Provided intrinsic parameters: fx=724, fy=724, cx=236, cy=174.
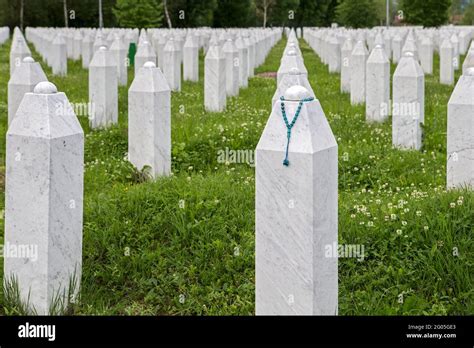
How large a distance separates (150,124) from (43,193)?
124 inches

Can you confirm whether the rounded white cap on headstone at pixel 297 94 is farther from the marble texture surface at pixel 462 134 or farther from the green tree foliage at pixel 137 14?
the green tree foliage at pixel 137 14

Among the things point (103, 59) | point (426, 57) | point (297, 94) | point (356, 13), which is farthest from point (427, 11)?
point (297, 94)

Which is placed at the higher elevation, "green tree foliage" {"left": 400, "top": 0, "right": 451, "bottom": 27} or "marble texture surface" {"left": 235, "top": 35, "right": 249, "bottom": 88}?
"green tree foliage" {"left": 400, "top": 0, "right": 451, "bottom": 27}

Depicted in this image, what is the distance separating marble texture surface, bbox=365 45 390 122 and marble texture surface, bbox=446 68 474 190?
3671mm

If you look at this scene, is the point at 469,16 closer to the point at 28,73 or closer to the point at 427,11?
the point at 427,11

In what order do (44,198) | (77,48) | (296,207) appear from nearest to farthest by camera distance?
(296,207), (44,198), (77,48)

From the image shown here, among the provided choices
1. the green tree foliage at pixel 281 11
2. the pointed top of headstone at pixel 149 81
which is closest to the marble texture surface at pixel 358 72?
the pointed top of headstone at pixel 149 81

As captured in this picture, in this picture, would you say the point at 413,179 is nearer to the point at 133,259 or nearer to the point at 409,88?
the point at 409,88

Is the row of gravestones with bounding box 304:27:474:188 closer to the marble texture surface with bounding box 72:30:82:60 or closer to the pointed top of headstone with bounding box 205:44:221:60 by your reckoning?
the pointed top of headstone with bounding box 205:44:221:60

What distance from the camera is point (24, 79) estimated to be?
8.92 meters

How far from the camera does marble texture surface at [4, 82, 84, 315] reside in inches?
176

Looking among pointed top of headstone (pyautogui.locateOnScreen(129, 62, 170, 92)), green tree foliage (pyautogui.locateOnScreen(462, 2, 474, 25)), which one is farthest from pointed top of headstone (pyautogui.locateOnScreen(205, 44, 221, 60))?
green tree foliage (pyautogui.locateOnScreen(462, 2, 474, 25))

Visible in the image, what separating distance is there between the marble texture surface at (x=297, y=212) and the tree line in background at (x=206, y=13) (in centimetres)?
3335
